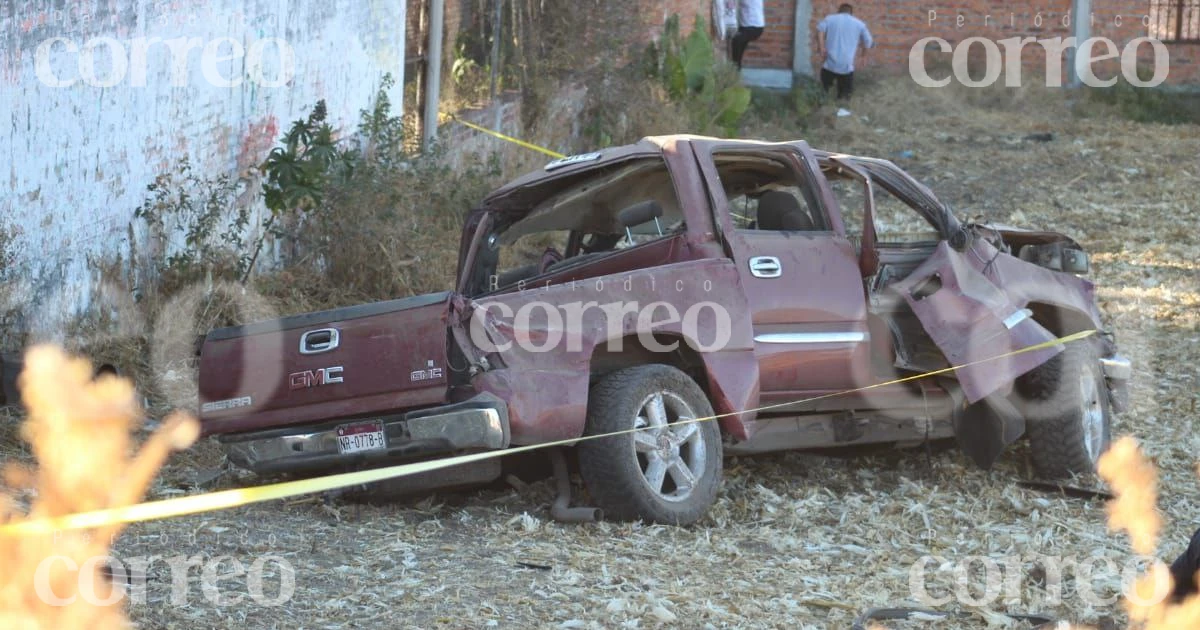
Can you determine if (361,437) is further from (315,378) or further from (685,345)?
(685,345)

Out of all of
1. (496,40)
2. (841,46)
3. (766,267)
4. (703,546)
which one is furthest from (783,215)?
(841,46)

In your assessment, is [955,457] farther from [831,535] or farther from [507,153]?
[507,153]

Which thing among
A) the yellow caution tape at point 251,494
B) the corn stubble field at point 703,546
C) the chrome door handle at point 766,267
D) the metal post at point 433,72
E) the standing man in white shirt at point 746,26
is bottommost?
the corn stubble field at point 703,546

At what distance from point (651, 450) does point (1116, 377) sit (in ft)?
10.7

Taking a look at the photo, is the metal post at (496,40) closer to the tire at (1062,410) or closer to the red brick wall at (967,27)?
the tire at (1062,410)

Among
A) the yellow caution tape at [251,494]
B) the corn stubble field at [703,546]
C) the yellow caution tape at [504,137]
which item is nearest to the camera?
the yellow caution tape at [251,494]

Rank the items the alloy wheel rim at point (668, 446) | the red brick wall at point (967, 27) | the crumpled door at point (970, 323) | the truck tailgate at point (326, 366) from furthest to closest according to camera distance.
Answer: the red brick wall at point (967, 27), the crumpled door at point (970, 323), the alloy wheel rim at point (668, 446), the truck tailgate at point (326, 366)

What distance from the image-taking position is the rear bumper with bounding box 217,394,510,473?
23.6ft

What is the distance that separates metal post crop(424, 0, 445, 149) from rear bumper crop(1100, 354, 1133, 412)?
6896mm

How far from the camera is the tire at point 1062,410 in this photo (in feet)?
29.4

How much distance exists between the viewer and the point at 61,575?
5.79m

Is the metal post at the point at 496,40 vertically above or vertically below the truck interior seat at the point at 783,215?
above

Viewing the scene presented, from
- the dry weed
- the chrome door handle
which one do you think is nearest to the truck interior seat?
the chrome door handle

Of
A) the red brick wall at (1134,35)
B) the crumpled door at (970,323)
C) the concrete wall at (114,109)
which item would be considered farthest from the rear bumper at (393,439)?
the red brick wall at (1134,35)
